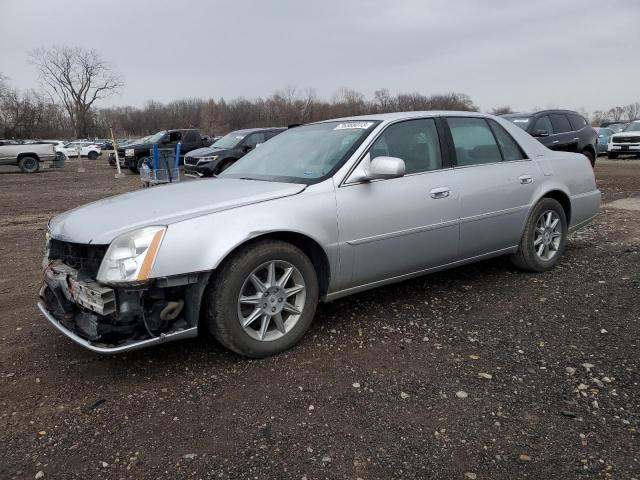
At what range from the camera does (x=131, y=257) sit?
2.75m

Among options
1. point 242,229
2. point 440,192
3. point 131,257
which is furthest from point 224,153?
point 131,257

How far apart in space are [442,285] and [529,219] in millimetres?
1004

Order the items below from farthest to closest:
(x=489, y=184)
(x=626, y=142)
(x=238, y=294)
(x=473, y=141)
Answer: (x=626, y=142) → (x=473, y=141) → (x=489, y=184) → (x=238, y=294)

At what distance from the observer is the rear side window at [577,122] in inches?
476

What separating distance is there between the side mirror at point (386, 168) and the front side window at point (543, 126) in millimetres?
8876

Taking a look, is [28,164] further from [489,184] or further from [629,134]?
[629,134]

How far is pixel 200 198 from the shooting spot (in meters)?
3.27

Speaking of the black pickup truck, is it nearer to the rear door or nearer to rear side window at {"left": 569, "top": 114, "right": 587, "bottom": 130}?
rear side window at {"left": 569, "top": 114, "right": 587, "bottom": 130}

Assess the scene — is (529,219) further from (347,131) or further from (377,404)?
(377,404)

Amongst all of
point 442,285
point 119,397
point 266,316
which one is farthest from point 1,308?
point 442,285

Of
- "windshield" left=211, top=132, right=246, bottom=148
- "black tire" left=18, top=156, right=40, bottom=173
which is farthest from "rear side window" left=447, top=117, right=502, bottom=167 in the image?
"black tire" left=18, top=156, right=40, bottom=173

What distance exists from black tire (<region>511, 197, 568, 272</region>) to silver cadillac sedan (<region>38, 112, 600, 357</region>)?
0.5 inches

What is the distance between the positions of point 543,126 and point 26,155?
20830mm

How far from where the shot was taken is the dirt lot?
88.3 inches
